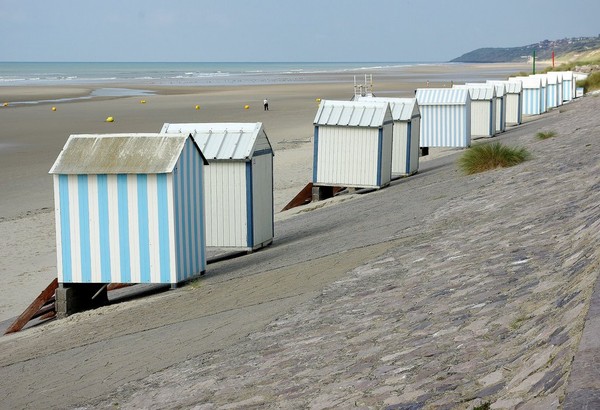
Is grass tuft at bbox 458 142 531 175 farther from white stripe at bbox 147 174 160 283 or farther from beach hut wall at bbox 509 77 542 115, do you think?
beach hut wall at bbox 509 77 542 115

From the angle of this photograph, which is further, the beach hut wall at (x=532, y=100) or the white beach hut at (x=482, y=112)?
the beach hut wall at (x=532, y=100)

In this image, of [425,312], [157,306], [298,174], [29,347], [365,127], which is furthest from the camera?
[298,174]

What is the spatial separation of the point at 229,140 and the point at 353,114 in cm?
705

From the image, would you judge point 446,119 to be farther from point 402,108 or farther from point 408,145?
point 408,145

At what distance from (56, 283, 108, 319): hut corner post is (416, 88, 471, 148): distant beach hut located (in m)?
17.8

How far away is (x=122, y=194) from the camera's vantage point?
1211 cm

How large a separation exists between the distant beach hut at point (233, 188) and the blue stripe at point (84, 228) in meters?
2.95

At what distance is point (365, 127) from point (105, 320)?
36.8 ft

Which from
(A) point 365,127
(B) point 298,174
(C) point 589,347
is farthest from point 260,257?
(B) point 298,174

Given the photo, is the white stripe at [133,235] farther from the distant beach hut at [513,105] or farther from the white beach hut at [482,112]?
the distant beach hut at [513,105]

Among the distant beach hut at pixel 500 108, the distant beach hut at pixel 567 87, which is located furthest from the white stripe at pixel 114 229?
the distant beach hut at pixel 567 87

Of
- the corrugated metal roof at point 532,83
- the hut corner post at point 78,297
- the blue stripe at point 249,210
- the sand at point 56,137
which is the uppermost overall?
the corrugated metal roof at point 532,83

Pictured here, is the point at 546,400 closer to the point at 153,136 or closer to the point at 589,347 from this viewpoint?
the point at 589,347

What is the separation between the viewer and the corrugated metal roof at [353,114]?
2153 centimetres
